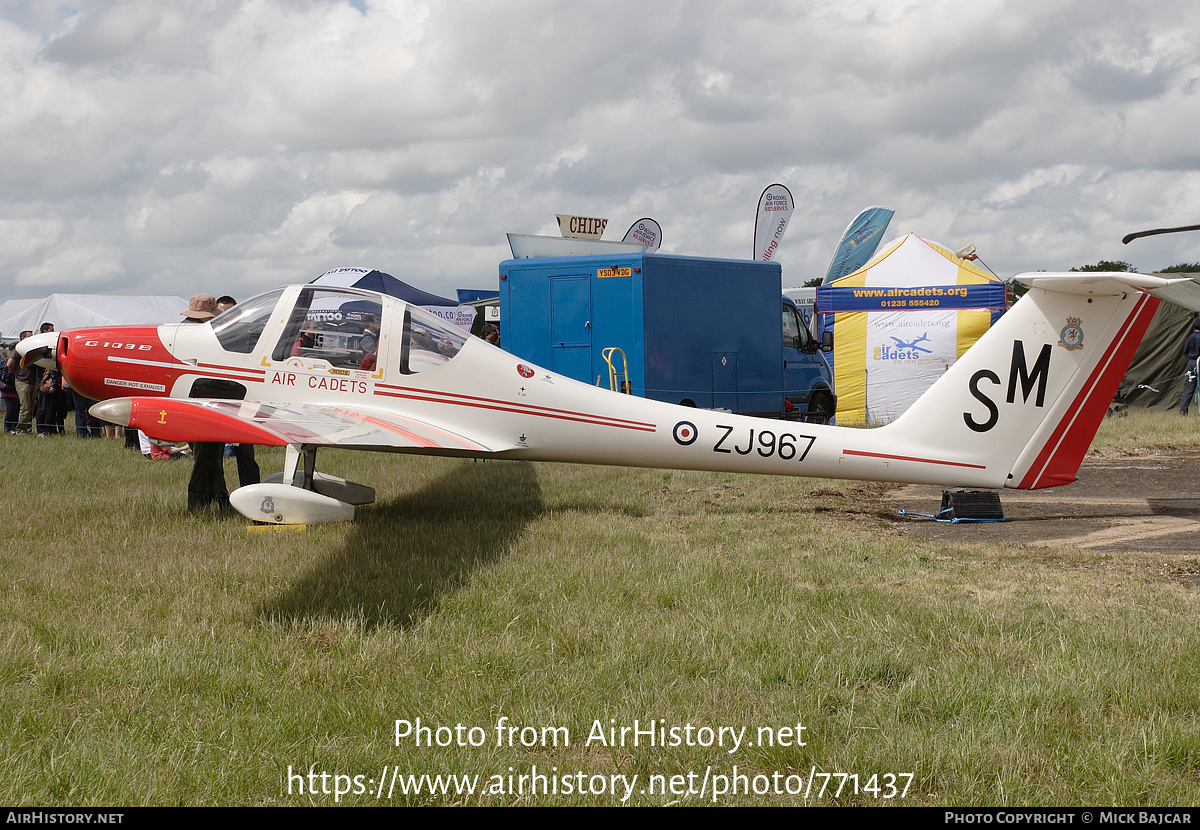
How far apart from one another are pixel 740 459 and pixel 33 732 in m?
5.74

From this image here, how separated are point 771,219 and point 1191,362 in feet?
41.1

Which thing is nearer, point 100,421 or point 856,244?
point 100,421

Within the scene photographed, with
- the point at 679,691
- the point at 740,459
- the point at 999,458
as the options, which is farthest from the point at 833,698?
the point at 999,458

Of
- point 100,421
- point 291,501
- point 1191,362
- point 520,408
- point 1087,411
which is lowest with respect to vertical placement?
point 100,421

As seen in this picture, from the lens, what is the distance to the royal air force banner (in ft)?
89.6

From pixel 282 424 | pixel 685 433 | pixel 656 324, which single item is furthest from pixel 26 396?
pixel 685 433

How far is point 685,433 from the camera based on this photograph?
26.1 feet

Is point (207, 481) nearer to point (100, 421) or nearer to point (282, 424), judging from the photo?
point (282, 424)

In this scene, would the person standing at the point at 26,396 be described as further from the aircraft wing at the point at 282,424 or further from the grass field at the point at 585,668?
the aircraft wing at the point at 282,424

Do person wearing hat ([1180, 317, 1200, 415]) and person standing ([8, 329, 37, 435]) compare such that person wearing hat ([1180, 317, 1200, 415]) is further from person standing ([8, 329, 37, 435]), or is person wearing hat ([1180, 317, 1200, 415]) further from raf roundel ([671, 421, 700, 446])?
person standing ([8, 329, 37, 435])

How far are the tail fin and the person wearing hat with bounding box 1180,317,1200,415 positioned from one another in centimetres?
1314

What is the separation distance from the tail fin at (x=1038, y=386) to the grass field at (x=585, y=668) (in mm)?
927

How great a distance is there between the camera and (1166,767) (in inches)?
123
